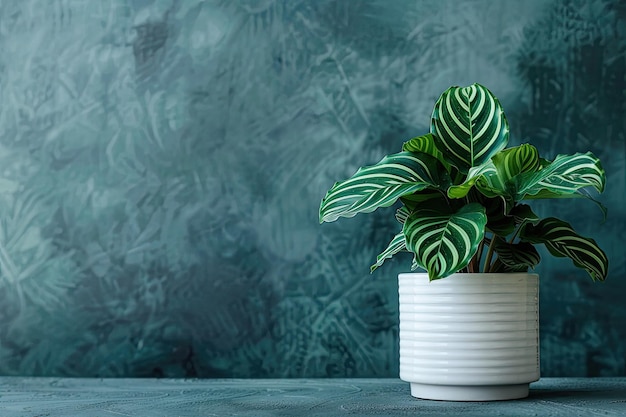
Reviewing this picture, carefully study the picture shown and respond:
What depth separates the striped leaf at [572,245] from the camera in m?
1.05

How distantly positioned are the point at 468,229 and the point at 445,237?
0.10 ft

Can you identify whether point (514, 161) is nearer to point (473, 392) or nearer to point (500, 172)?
point (500, 172)

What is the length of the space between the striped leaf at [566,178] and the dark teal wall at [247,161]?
18.0 inches

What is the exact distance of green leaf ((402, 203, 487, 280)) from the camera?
0.91m

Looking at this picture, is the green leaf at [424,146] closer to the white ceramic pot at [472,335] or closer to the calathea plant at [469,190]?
the calathea plant at [469,190]

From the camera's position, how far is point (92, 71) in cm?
148

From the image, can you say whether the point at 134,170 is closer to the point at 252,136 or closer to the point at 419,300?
the point at 252,136

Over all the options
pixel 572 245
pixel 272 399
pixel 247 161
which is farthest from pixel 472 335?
pixel 247 161

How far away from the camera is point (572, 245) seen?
1.06 meters

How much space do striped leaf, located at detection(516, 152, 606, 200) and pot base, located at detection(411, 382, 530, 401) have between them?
27 cm

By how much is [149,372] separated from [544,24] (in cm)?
100

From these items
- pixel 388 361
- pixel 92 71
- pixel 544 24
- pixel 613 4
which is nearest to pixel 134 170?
pixel 92 71

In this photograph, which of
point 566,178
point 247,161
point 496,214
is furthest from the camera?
point 247,161

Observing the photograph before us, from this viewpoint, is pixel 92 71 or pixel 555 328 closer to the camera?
pixel 555 328
